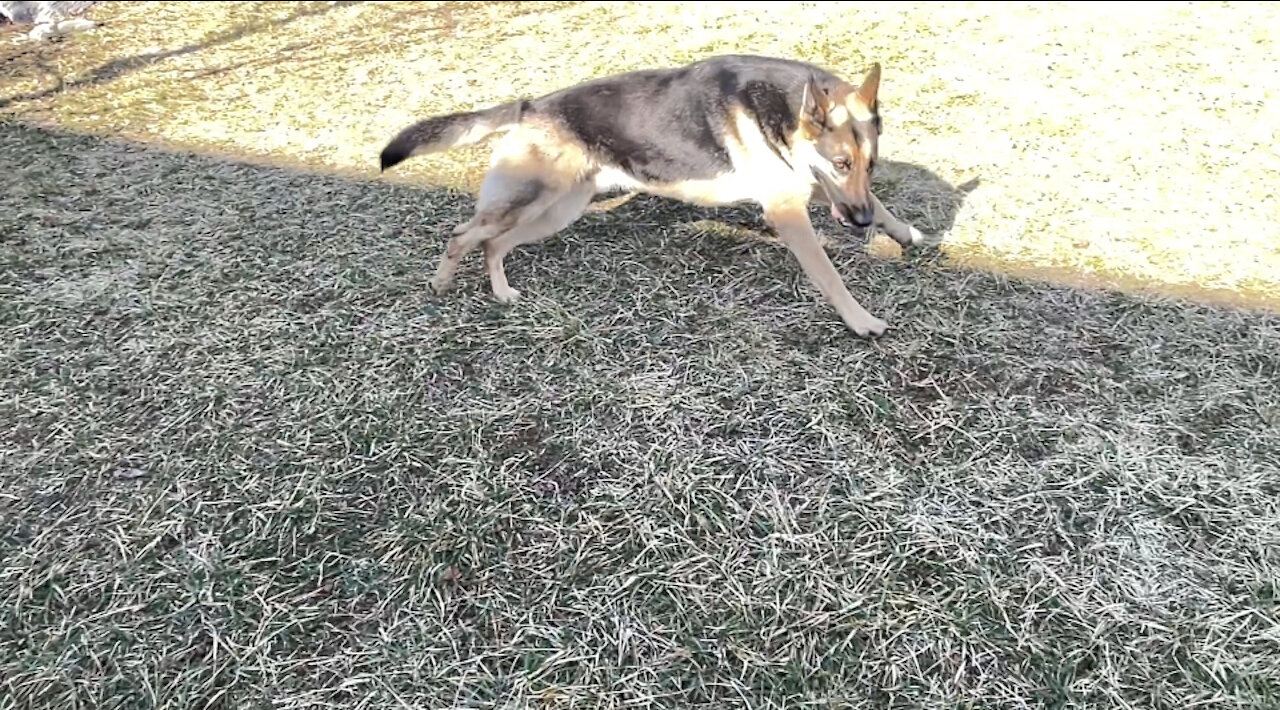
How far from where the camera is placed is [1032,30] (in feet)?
23.9

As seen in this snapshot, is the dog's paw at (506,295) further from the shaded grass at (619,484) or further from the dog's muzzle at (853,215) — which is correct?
the dog's muzzle at (853,215)

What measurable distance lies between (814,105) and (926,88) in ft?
9.95

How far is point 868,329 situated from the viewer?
415cm

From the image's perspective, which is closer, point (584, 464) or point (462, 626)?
point (462, 626)

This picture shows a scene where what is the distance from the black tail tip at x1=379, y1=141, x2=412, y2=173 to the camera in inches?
165

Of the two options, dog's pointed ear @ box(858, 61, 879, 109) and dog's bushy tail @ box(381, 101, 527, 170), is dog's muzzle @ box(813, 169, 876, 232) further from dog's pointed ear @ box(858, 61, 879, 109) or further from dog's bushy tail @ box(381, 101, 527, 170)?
dog's bushy tail @ box(381, 101, 527, 170)

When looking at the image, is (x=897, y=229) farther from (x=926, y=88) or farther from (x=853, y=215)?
(x=926, y=88)

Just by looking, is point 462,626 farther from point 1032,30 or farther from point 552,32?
point 1032,30

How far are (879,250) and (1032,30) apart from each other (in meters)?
3.83

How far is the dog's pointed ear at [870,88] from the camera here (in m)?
3.83

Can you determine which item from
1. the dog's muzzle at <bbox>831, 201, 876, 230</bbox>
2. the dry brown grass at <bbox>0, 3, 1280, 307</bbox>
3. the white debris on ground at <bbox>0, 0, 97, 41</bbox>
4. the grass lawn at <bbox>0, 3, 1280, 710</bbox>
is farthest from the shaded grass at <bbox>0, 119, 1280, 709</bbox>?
the white debris on ground at <bbox>0, 0, 97, 41</bbox>

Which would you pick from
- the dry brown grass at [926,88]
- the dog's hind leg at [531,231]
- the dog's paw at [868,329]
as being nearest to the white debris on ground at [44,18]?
the dry brown grass at [926,88]

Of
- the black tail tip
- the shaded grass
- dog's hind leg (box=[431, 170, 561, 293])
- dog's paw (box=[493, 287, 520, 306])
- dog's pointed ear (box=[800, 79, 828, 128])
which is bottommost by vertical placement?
the shaded grass

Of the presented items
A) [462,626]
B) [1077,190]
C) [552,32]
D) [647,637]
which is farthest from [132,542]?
[552,32]
